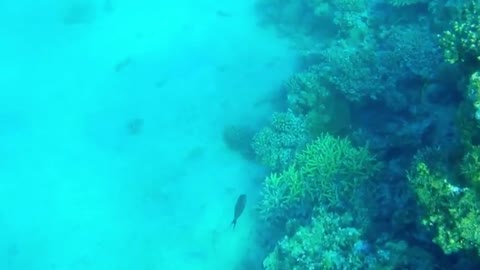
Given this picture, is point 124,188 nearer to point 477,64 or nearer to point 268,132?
point 268,132

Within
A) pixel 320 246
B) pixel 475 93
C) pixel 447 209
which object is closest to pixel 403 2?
pixel 320 246

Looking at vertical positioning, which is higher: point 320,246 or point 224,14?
point 320,246

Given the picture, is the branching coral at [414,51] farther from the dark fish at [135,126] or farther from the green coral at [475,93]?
the dark fish at [135,126]

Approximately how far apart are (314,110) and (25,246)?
20.9 feet

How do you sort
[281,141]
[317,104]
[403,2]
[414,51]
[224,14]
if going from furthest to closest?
[224,14], [403,2], [281,141], [317,104], [414,51]

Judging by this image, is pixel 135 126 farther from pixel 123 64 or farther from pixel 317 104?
pixel 317 104

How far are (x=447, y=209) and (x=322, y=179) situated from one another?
3.04m

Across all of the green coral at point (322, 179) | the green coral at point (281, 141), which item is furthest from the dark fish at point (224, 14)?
the green coral at point (322, 179)

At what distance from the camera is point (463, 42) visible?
4703mm

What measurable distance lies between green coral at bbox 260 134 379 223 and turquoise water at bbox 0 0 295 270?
932 mm

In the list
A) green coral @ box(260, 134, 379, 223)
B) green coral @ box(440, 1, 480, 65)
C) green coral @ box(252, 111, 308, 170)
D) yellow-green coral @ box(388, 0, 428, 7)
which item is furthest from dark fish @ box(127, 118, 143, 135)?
green coral @ box(440, 1, 480, 65)

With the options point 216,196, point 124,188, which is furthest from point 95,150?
point 216,196

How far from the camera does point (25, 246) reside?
9945 millimetres

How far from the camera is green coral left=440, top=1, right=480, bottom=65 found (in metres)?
4.62
